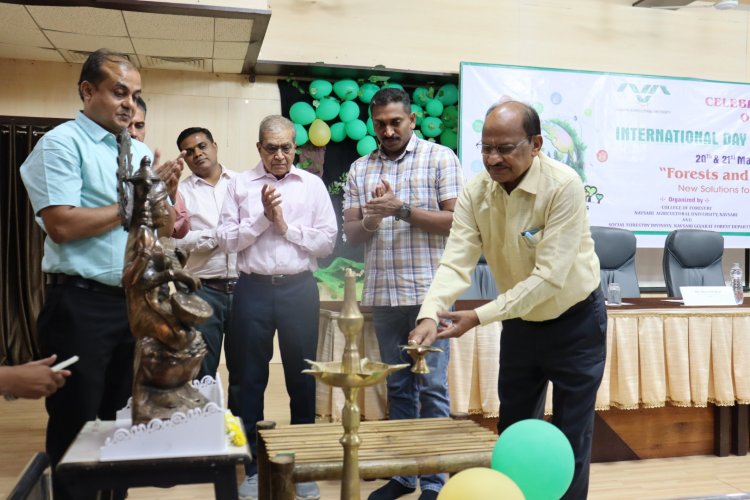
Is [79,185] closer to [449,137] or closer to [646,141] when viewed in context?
[449,137]

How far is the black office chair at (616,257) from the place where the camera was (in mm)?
4078

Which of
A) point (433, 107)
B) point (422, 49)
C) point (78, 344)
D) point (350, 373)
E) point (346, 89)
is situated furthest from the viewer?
point (422, 49)

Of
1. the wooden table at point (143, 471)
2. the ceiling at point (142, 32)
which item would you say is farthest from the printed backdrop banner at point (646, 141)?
the wooden table at point (143, 471)

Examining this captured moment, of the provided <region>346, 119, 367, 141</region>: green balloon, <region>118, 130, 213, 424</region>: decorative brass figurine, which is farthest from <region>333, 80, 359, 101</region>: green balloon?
<region>118, 130, 213, 424</region>: decorative brass figurine

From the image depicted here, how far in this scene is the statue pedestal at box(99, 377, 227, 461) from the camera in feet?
4.10

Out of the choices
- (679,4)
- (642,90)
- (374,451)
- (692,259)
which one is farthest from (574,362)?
(679,4)

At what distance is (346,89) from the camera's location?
197 inches

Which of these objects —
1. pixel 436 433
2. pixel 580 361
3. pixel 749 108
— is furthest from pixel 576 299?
pixel 749 108

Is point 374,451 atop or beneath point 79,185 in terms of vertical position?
beneath

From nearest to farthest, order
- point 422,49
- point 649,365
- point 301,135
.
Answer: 1. point 649,365
2. point 301,135
3. point 422,49

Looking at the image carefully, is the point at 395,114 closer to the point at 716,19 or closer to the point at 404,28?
the point at 404,28

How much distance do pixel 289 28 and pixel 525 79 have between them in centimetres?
181

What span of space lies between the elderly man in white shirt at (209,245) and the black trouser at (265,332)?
282 mm

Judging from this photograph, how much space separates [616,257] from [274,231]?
238 centimetres
